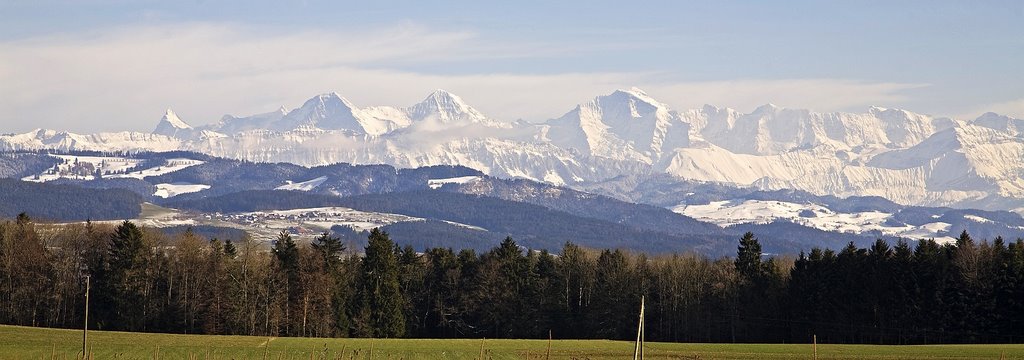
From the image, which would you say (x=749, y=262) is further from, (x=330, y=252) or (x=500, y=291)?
(x=330, y=252)

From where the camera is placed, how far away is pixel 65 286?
410 ft

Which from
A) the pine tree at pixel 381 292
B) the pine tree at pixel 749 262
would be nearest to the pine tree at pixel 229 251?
the pine tree at pixel 381 292

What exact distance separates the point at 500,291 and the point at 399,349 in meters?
42.2

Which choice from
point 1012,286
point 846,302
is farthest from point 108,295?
point 1012,286

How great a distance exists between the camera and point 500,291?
13562 cm

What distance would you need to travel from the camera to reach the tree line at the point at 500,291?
4643 inches

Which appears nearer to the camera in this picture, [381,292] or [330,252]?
[381,292]

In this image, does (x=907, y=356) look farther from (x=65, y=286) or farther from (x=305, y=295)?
(x=65, y=286)

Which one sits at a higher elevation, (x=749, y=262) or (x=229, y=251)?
(x=229, y=251)

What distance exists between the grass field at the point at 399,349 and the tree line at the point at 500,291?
60.5 feet

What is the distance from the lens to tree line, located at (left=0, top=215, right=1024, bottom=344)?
11794cm

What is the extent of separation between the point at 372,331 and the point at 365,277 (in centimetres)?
555

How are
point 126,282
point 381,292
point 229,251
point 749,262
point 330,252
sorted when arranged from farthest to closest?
point 749,262 < point 330,252 < point 229,251 < point 381,292 < point 126,282

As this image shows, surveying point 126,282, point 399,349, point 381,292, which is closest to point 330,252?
point 381,292
